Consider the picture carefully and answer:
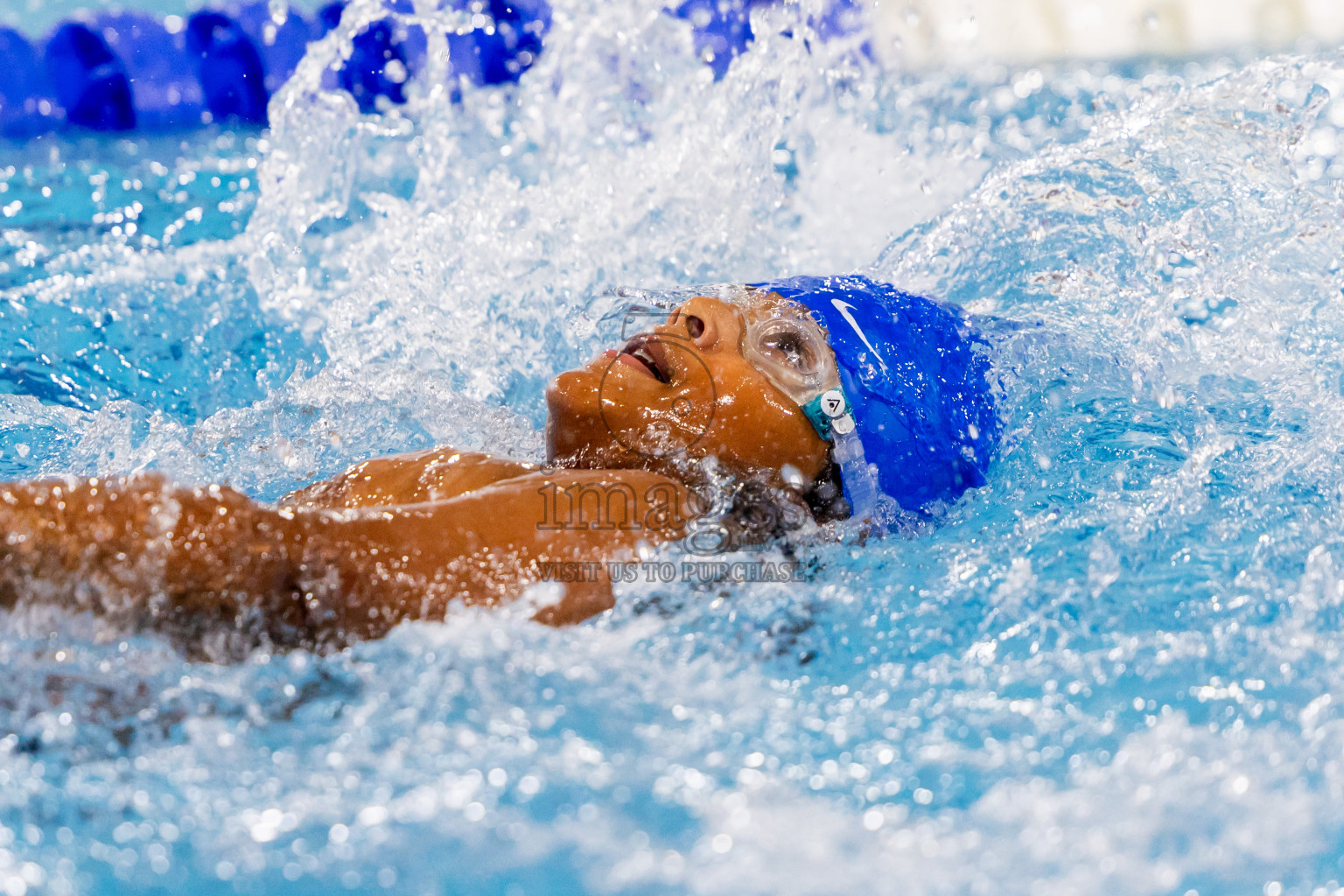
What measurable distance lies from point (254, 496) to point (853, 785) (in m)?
1.27

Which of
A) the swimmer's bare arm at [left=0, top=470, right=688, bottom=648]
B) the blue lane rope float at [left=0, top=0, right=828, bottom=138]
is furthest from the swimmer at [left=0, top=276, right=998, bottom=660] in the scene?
the blue lane rope float at [left=0, top=0, right=828, bottom=138]

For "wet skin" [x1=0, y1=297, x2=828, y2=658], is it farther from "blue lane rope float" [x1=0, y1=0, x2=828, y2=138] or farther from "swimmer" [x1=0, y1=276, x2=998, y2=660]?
"blue lane rope float" [x1=0, y1=0, x2=828, y2=138]

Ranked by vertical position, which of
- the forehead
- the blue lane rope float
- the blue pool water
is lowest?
the blue pool water

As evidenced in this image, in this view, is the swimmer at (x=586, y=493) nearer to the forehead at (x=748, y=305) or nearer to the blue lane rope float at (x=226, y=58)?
the forehead at (x=748, y=305)

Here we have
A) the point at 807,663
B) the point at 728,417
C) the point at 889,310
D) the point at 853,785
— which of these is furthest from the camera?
the point at 889,310

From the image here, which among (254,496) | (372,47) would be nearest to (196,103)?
(372,47)

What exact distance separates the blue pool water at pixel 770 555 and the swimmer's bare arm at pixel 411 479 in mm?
275

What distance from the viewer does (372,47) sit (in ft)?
16.0

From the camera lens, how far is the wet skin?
3.76 feet

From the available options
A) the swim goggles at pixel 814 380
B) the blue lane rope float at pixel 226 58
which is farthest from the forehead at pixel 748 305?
the blue lane rope float at pixel 226 58

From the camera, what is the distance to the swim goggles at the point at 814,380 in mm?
1644

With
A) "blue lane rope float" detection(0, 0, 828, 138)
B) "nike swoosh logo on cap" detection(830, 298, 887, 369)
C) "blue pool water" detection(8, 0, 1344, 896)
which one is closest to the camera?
"blue pool water" detection(8, 0, 1344, 896)

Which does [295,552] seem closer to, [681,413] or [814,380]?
[681,413]

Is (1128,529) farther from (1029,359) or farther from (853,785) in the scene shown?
(853,785)
